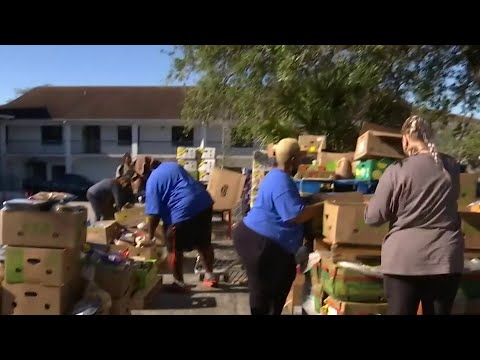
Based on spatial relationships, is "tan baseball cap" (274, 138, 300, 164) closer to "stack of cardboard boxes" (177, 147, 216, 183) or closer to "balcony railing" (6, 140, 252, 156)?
"stack of cardboard boxes" (177, 147, 216, 183)

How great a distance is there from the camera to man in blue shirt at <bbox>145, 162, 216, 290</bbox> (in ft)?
18.6

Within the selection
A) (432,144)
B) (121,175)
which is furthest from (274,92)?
(432,144)

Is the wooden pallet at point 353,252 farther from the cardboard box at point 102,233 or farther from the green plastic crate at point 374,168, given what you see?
the cardboard box at point 102,233

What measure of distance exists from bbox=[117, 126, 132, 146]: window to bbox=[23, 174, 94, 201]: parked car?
3.11 metres

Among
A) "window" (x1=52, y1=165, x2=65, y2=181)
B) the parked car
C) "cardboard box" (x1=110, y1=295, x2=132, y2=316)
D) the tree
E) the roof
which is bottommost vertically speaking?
the parked car

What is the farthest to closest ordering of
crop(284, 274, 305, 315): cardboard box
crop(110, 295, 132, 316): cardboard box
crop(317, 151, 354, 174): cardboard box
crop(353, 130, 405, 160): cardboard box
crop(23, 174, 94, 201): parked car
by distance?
crop(23, 174, 94, 201): parked car → crop(317, 151, 354, 174): cardboard box → crop(353, 130, 405, 160): cardboard box → crop(284, 274, 305, 315): cardboard box → crop(110, 295, 132, 316): cardboard box

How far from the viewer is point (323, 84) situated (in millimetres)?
9430

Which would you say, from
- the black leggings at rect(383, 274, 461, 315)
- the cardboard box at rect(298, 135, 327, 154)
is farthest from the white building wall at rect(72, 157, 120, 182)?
the black leggings at rect(383, 274, 461, 315)

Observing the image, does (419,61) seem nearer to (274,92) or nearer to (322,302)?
(274,92)

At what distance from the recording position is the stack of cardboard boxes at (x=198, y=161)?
35.1 ft

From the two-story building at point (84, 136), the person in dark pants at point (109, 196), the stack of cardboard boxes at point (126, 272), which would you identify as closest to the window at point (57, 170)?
the two-story building at point (84, 136)

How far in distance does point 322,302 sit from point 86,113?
1138 inches

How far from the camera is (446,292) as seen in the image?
2.97 metres

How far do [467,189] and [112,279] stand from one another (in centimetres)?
311
